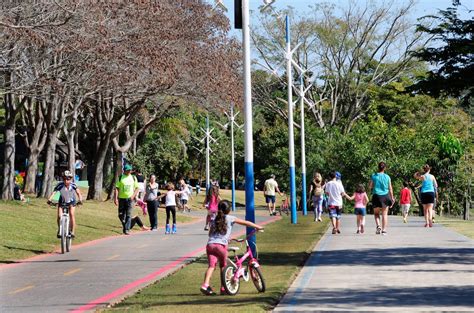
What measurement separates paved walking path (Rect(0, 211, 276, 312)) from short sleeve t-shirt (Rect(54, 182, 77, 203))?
48.2 inches

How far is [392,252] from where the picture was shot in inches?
857

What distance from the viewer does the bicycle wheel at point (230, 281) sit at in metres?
14.4

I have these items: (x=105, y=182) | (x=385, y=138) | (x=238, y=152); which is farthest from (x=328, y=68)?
(x=238, y=152)

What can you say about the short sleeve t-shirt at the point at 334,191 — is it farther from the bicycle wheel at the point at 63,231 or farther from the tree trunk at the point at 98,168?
the tree trunk at the point at 98,168

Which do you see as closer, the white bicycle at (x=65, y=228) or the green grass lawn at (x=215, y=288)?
the green grass lawn at (x=215, y=288)

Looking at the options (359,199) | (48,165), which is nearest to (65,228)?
(359,199)

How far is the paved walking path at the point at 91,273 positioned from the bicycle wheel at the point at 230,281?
5.44 ft

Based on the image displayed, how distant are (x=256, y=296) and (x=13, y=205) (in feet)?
78.9

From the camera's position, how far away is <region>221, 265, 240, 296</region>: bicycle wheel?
565 inches

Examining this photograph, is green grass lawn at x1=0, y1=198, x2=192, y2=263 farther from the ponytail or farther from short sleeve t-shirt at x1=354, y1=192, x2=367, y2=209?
the ponytail

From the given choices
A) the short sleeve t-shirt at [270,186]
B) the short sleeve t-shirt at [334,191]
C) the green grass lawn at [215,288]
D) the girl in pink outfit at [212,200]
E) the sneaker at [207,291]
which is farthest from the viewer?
the short sleeve t-shirt at [270,186]

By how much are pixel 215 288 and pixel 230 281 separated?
110 centimetres

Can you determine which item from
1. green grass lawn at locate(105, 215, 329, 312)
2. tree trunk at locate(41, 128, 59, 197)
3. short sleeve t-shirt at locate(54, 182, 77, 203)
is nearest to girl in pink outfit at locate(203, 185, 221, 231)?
green grass lawn at locate(105, 215, 329, 312)

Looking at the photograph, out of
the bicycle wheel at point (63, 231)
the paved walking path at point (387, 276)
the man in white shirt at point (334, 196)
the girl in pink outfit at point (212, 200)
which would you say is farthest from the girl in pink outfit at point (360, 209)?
the bicycle wheel at point (63, 231)
